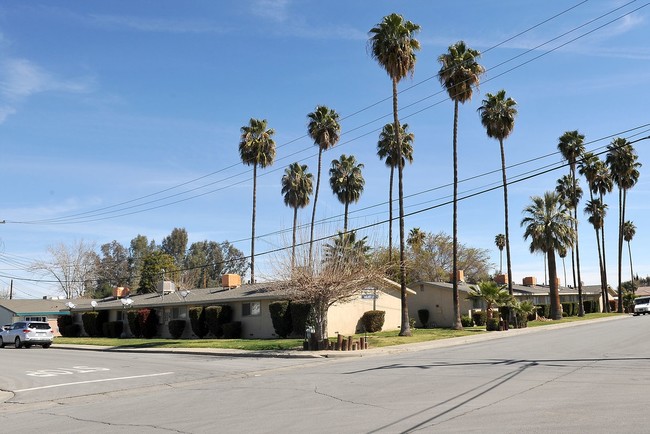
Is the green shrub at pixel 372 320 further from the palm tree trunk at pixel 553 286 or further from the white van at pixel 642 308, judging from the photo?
the white van at pixel 642 308

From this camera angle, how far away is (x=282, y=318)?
35.1 meters

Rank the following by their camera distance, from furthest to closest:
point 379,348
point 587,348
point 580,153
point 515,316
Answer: point 580,153, point 515,316, point 379,348, point 587,348

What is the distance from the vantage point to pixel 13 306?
58906mm

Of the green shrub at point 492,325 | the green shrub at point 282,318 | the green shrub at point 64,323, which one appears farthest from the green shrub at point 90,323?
the green shrub at point 492,325

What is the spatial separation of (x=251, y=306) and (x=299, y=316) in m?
5.34

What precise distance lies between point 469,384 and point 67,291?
80891 millimetres

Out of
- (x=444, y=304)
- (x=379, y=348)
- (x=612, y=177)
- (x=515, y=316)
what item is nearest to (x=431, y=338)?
(x=379, y=348)

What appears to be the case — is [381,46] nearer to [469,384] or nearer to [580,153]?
[469,384]

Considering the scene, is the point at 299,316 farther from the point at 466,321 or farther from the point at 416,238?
the point at 416,238

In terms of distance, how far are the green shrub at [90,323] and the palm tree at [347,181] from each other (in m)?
25.0

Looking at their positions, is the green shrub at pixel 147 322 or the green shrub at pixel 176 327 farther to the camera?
the green shrub at pixel 147 322

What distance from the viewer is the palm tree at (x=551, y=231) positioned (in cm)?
5222

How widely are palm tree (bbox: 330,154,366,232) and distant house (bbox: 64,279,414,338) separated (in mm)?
17952

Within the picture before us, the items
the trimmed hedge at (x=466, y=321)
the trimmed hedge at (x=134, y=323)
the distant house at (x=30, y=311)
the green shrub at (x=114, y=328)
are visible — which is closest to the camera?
the trimmed hedge at (x=134, y=323)
